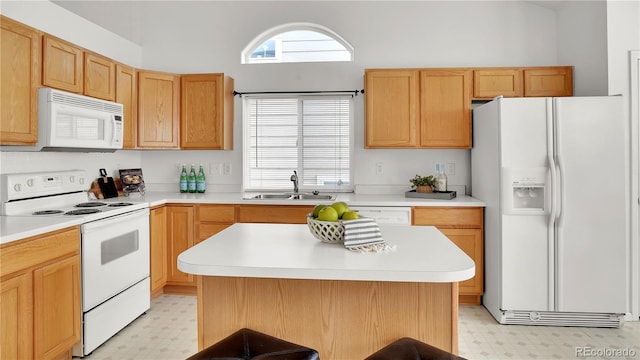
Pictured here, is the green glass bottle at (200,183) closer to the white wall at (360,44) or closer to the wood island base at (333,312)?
the white wall at (360,44)

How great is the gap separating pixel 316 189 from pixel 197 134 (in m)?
1.27

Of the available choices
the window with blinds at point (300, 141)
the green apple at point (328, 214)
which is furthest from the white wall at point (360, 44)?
the green apple at point (328, 214)

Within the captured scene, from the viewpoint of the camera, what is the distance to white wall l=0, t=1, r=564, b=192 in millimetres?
4008

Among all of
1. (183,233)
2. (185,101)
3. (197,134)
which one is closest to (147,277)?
(183,233)

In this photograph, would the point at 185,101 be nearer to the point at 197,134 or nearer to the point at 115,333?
the point at 197,134

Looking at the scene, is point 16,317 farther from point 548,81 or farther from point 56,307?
point 548,81

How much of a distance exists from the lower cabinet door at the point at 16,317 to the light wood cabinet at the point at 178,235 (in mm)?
1511

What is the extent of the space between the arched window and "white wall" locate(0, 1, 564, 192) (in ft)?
0.27

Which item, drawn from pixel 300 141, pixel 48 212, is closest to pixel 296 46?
pixel 300 141

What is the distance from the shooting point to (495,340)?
2.82 meters

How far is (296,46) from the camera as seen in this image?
4.29 meters

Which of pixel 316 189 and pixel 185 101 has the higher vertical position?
pixel 185 101

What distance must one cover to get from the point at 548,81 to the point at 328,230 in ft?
10.1

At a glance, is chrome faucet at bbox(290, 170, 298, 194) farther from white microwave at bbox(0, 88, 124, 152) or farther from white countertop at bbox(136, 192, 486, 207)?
white microwave at bbox(0, 88, 124, 152)
